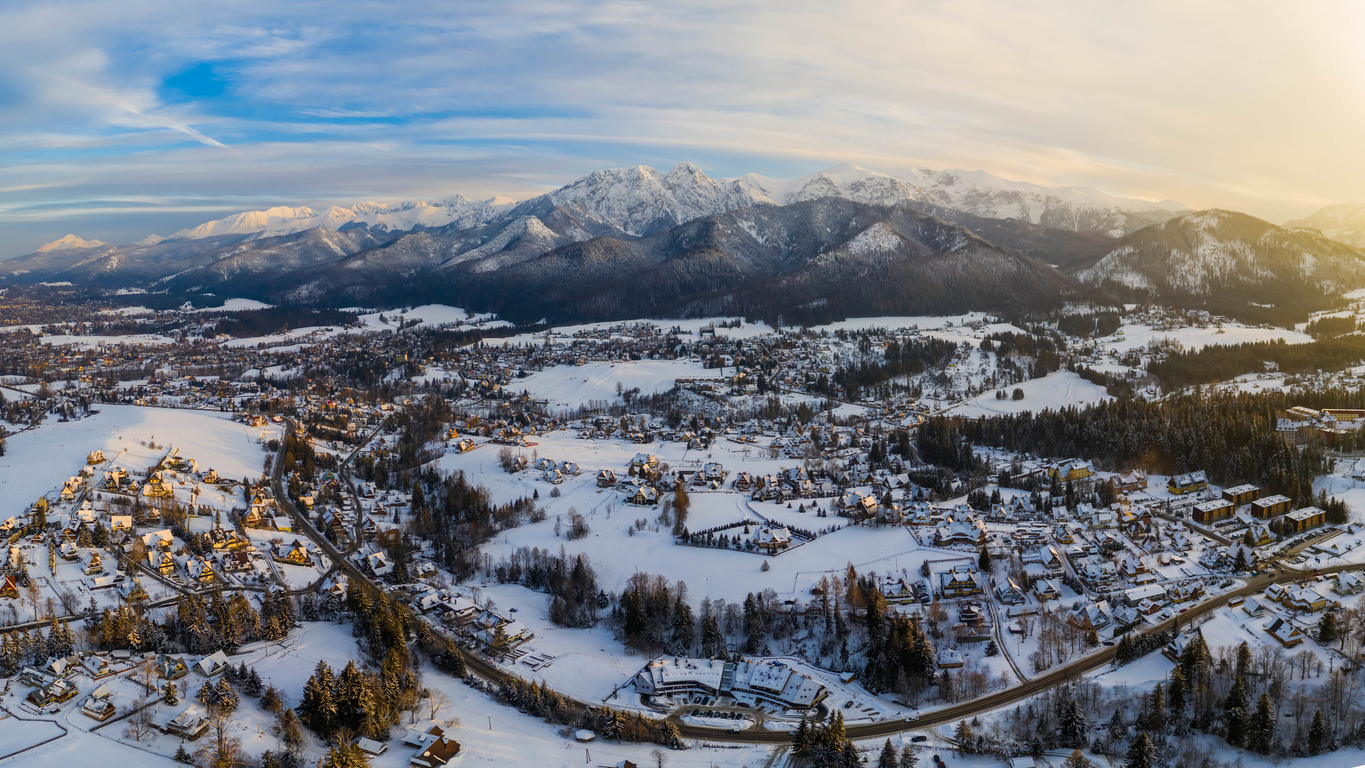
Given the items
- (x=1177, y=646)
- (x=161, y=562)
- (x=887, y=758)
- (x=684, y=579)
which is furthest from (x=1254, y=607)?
(x=161, y=562)

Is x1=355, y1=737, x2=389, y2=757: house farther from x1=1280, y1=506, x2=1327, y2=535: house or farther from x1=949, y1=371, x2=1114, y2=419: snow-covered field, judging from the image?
x1=949, y1=371, x2=1114, y2=419: snow-covered field

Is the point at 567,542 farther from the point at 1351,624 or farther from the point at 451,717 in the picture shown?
the point at 1351,624

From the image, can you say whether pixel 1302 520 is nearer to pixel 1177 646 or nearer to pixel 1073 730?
pixel 1177 646

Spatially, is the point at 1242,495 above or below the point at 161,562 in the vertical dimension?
above

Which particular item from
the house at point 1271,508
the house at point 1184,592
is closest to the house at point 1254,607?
the house at point 1184,592

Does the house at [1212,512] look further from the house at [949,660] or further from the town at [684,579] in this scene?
the house at [949,660]

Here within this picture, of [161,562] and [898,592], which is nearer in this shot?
[898,592]
